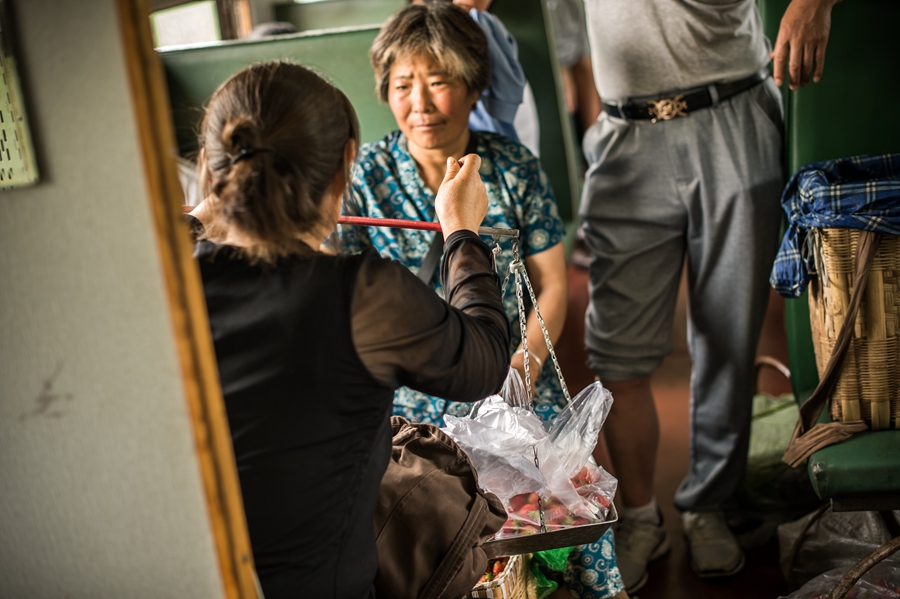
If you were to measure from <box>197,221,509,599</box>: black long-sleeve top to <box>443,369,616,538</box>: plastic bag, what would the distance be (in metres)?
0.39

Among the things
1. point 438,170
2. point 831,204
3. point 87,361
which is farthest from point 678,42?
point 87,361

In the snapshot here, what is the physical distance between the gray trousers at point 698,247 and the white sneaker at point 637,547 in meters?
0.12

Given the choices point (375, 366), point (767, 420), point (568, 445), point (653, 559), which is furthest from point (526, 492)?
point (767, 420)

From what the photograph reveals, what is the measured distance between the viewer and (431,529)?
117 centimetres

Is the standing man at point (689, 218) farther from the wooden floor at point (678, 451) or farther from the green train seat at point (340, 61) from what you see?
the green train seat at point (340, 61)

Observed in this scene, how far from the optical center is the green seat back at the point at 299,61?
246 centimetres

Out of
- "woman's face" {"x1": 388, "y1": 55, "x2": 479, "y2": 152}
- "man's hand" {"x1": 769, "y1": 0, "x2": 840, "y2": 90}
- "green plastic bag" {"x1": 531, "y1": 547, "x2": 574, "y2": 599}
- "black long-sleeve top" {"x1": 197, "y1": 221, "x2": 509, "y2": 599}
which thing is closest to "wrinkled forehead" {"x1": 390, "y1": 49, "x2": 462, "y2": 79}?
"woman's face" {"x1": 388, "y1": 55, "x2": 479, "y2": 152}

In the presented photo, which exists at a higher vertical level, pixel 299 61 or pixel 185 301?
pixel 299 61

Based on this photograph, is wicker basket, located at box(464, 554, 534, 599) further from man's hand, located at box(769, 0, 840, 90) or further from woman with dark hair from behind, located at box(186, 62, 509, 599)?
man's hand, located at box(769, 0, 840, 90)

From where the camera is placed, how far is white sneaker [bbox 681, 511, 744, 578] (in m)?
1.95

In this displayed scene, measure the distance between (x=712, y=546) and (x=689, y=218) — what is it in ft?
2.88

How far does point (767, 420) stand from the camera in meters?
2.43

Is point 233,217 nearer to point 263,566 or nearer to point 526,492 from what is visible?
point 263,566

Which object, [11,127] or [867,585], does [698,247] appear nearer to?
[867,585]
